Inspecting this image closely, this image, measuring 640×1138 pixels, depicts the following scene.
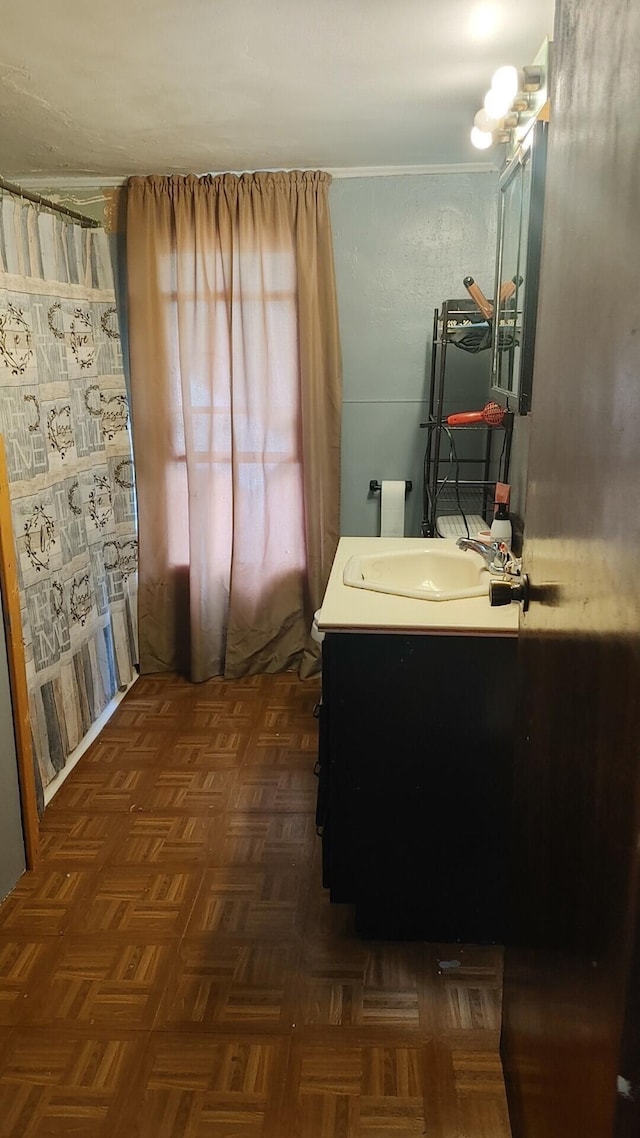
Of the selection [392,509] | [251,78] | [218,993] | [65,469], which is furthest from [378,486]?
[218,993]

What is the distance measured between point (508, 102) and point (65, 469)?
178cm

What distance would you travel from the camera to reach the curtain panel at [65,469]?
7.94 ft

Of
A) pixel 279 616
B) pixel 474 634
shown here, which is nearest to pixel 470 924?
pixel 474 634

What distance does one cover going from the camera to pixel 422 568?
96.5 inches

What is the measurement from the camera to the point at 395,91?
2.23 meters

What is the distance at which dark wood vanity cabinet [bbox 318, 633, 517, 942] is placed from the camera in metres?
1.78

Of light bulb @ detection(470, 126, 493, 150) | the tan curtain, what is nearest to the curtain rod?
the tan curtain

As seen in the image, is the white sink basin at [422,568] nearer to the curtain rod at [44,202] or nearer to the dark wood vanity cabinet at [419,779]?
the dark wood vanity cabinet at [419,779]

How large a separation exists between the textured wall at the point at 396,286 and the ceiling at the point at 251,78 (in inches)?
5.9

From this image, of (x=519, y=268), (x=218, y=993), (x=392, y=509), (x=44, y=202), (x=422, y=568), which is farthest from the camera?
(x=392, y=509)

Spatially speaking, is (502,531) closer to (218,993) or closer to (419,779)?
(419,779)

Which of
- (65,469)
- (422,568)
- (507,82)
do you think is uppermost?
(507,82)

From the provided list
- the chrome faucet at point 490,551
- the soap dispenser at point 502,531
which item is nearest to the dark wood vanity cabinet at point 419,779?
the chrome faucet at point 490,551

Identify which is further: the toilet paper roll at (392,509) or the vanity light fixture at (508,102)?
the toilet paper roll at (392,509)
